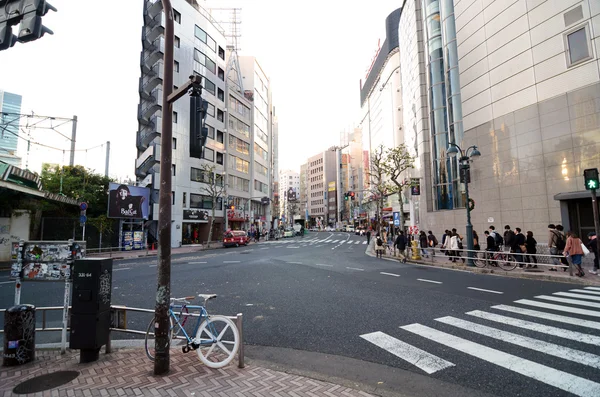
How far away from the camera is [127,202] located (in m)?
30.1

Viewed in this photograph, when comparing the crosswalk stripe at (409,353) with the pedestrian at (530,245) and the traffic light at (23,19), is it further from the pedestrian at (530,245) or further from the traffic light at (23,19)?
the pedestrian at (530,245)

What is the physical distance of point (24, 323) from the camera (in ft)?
15.6

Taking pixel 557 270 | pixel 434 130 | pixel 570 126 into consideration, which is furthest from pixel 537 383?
pixel 434 130

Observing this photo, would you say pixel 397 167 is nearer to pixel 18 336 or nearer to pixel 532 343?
pixel 532 343

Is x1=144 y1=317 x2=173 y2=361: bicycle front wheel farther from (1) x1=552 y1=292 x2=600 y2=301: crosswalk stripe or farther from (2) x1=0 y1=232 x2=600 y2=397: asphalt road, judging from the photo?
(1) x1=552 y1=292 x2=600 y2=301: crosswalk stripe

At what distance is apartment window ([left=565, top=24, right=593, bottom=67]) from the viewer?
16.3 meters

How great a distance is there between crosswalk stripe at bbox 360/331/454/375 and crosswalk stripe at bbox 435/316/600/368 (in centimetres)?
163

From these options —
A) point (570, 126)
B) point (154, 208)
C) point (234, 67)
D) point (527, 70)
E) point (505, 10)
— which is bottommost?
point (154, 208)

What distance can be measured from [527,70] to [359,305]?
2079cm

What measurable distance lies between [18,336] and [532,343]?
27.5 feet

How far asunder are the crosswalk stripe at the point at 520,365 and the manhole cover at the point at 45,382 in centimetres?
578

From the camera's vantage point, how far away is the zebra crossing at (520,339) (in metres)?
4.22

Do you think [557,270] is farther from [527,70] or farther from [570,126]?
[527,70]

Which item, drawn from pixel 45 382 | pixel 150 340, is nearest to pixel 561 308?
pixel 150 340
